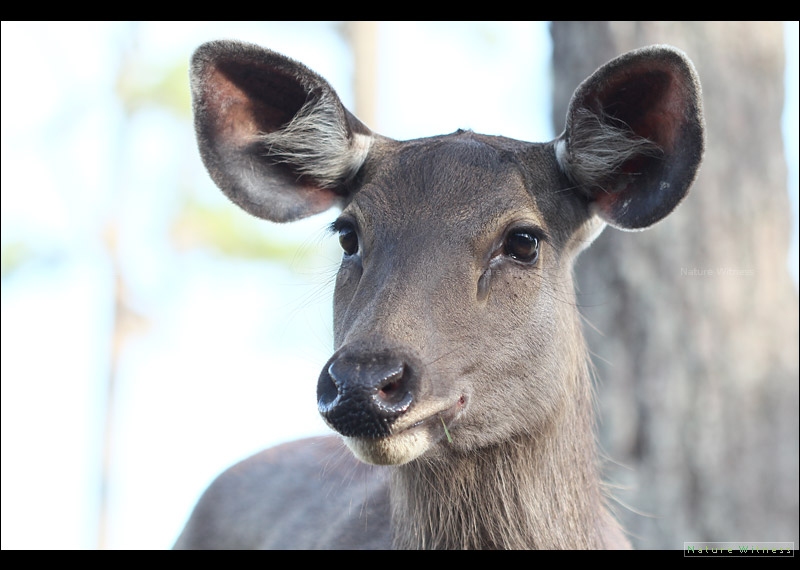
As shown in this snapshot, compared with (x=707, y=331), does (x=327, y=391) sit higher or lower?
higher

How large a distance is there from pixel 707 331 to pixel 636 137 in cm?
356

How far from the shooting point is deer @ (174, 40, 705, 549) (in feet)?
13.9

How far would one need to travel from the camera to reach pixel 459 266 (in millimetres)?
4547

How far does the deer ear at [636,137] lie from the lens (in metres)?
4.84

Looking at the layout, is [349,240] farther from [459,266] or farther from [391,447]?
[391,447]

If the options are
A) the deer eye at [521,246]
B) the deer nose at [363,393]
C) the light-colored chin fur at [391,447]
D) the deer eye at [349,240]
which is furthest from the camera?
the deer eye at [349,240]

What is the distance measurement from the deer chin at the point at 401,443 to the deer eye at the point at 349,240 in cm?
121

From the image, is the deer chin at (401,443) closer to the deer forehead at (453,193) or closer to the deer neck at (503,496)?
the deer neck at (503,496)

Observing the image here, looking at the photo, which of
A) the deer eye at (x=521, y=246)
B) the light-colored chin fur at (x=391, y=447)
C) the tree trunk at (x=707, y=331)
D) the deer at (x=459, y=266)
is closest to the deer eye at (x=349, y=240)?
the deer at (x=459, y=266)

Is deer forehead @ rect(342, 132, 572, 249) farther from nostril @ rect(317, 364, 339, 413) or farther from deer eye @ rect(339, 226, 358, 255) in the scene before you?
nostril @ rect(317, 364, 339, 413)

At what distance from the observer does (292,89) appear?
548cm

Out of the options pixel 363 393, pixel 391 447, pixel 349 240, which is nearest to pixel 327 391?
pixel 363 393

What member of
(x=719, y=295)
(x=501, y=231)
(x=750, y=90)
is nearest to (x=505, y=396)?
(x=501, y=231)
